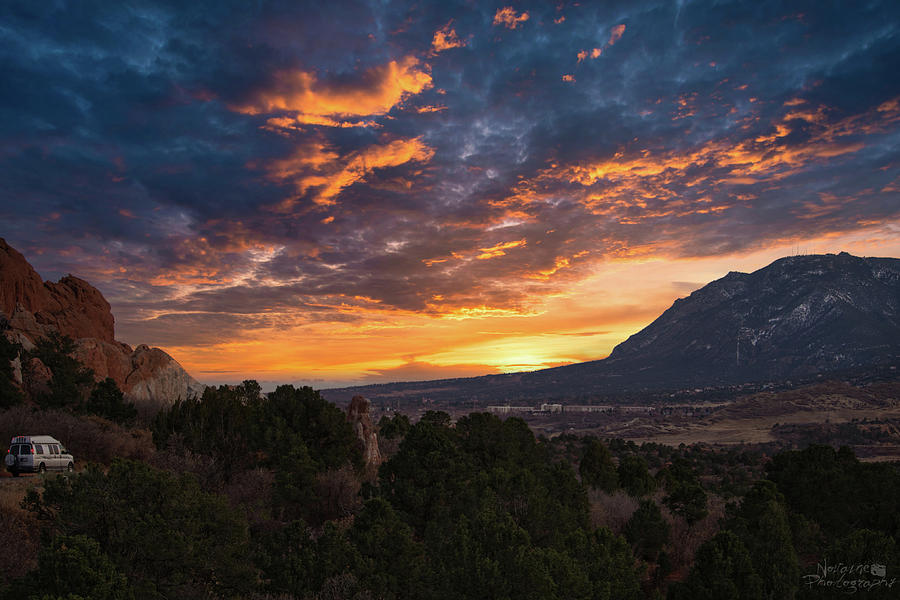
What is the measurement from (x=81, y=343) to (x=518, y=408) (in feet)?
481

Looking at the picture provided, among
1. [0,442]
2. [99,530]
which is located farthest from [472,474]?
[0,442]

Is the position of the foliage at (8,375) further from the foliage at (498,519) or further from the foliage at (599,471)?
the foliage at (599,471)

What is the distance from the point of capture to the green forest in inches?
474

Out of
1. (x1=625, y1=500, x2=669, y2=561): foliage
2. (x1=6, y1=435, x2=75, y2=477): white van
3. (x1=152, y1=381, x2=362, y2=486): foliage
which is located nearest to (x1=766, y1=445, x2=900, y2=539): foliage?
(x1=625, y1=500, x2=669, y2=561): foliage

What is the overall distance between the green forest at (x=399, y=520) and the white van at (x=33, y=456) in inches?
73.1

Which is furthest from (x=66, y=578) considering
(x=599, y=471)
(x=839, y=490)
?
(x=599, y=471)

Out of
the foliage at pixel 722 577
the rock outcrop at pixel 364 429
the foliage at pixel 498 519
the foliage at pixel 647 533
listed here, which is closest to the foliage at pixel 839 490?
the foliage at pixel 647 533

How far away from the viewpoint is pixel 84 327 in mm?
54031

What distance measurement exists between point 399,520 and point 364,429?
83.7ft

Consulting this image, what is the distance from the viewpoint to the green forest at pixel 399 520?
12047mm

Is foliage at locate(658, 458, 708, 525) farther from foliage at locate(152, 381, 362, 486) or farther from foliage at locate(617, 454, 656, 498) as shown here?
foliage at locate(152, 381, 362, 486)

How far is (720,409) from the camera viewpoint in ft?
436

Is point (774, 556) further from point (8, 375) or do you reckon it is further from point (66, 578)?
point (8, 375)

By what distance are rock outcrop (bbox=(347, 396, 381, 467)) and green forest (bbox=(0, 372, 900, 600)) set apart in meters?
4.57
